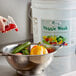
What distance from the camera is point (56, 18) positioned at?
0.85 m

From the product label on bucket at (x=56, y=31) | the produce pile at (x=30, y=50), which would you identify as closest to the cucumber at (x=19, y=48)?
the produce pile at (x=30, y=50)

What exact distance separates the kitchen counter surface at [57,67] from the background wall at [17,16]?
→ 0.60 feet

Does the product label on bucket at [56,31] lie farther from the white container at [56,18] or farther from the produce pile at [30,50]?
the produce pile at [30,50]

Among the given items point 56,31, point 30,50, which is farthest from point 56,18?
point 30,50

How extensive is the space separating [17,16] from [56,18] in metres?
0.27

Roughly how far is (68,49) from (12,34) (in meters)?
0.32

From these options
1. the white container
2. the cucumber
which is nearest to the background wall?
the white container

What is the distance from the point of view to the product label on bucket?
85cm

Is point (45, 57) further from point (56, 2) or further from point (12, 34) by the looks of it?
point (12, 34)

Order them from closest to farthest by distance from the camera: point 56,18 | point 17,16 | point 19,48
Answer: point 19,48 < point 56,18 < point 17,16

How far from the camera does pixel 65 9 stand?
33.3 inches

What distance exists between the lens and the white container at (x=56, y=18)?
2.77 ft

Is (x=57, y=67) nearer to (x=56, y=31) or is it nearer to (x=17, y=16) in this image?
(x=56, y=31)

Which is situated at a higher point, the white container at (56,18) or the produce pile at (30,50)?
the white container at (56,18)
